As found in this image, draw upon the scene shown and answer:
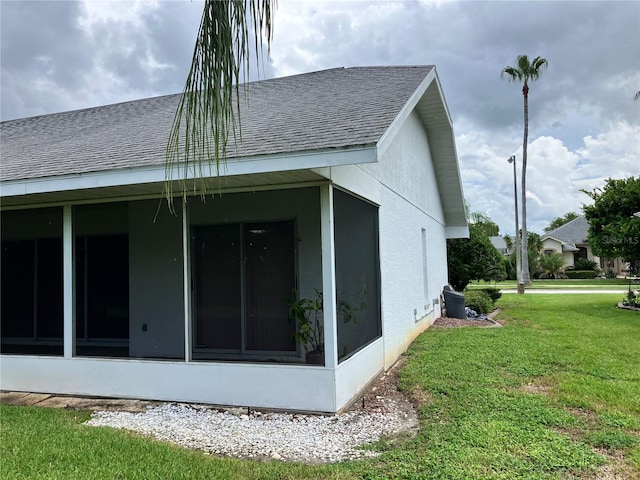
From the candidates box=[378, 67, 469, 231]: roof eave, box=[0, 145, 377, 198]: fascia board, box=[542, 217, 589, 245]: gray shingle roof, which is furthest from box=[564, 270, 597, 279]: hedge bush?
box=[0, 145, 377, 198]: fascia board

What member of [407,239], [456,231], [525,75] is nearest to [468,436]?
[407,239]

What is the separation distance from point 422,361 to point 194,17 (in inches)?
237

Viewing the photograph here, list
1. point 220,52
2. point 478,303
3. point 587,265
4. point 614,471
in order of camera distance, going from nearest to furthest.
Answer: point 220,52 → point 614,471 → point 478,303 → point 587,265

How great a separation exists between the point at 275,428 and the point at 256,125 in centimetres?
371

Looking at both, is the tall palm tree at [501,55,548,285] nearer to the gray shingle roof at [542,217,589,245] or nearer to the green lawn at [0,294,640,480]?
the green lawn at [0,294,640,480]

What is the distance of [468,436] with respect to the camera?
4.12 m

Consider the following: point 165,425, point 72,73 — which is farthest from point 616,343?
point 72,73

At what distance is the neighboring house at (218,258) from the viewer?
526cm

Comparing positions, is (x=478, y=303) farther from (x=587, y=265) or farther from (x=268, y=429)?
(x=587, y=265)

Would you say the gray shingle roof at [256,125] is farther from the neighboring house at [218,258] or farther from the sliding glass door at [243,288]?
the sliding glass door at [243,288]

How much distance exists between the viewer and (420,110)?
34.8 feet

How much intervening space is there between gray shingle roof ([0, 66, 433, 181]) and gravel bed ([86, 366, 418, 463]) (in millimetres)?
2738

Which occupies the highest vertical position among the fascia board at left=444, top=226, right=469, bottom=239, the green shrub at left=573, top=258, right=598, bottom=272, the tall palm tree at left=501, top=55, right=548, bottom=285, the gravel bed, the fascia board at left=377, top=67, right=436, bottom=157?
the tall palm tree at left=501, top=55, right=548, bottom=285

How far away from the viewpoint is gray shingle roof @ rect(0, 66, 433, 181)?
16.9 feet
